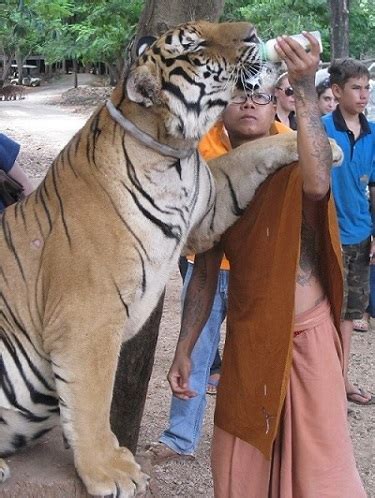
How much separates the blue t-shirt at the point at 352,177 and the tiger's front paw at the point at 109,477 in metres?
2.92

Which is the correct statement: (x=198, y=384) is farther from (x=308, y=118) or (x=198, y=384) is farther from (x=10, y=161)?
(x=308, y=118)

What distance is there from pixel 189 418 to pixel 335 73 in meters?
2.42

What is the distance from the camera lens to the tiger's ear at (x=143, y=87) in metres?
2.31

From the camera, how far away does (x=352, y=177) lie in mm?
5059

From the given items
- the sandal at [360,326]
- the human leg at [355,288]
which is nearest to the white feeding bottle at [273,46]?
the human leg at [355,288]

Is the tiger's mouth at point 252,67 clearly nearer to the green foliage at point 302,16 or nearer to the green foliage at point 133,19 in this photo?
the green foliage at point 133,19

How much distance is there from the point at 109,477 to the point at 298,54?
4.21 ft

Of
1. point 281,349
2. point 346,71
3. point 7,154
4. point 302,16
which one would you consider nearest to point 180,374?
point 281,349

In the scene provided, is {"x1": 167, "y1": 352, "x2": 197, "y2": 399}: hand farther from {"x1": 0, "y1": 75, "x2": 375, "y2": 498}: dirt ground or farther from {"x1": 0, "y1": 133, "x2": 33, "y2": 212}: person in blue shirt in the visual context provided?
{"x1": 0, "y1": 133, "x2": 33, "y2": 212}: person in blue shirt

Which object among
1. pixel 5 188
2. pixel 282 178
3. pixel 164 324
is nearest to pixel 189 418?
pixel 5 188

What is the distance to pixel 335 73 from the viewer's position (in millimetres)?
5160

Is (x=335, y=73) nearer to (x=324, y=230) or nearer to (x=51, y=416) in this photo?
(x=324, y=230)

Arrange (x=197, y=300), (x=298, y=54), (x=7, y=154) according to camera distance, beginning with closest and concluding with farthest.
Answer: (x=298, y=54) < (x=197, y=300) < (x=7, y=154)

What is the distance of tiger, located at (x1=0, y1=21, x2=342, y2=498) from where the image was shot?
233cm
